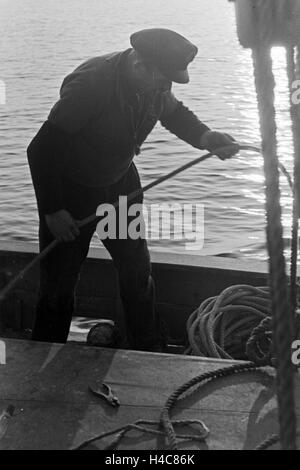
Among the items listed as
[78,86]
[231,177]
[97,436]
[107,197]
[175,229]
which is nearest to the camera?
[97,436]

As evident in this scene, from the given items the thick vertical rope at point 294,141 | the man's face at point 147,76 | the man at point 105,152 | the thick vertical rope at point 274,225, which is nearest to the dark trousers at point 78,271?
the man at point 105,152

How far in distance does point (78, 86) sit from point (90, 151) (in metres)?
0.36

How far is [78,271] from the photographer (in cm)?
422

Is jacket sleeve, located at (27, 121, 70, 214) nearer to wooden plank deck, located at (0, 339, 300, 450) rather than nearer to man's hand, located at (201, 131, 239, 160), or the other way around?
wooden plank deck, located at (0, 339, 300, 450)

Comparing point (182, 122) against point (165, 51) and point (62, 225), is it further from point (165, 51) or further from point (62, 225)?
point (62, 225)

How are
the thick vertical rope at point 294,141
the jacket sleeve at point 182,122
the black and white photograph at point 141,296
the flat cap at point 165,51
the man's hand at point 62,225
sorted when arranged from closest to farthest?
the black and white photograph at point 141,296
the thick vertical rope at point 294,141
the flat cap at point 165,51
the man's hand at point 62,225
the jacket sleeve at point 182,122

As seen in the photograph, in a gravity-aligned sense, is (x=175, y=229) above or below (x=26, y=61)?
above

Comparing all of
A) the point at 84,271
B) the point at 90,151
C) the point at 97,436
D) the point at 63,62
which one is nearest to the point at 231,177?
the point at 84,271

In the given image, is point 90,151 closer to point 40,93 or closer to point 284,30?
point 284,30

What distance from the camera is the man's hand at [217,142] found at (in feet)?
13.6

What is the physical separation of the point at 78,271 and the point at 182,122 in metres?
1.05

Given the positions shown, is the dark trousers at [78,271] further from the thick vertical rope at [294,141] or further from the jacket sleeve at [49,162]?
the thick vertical rope at [294,141]

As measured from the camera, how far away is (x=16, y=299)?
5062 mm

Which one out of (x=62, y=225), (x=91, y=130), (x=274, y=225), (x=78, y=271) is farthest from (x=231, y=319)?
(x=274, y=225)
